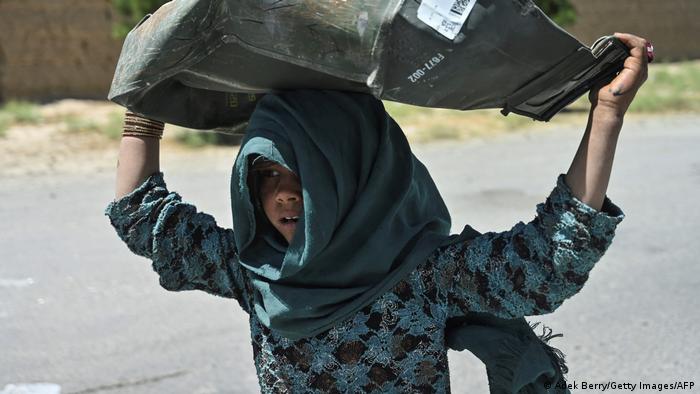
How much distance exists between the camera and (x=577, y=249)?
62.4 inches

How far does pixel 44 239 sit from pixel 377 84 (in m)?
5.14

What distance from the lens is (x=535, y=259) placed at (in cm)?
165

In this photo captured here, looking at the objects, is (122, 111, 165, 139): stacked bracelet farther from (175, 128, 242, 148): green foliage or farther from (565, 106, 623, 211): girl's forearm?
(175, 128, 242, 148): green foliage

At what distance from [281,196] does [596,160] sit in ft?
1.96

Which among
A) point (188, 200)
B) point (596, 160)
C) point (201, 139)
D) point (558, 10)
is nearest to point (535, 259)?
point (596, 160)

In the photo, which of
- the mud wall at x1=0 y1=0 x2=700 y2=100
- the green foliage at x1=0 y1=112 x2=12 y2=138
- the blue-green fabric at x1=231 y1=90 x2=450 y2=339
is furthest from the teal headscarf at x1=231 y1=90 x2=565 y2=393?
the mud wall at x1=0 y1=0 x2=700 y2=100

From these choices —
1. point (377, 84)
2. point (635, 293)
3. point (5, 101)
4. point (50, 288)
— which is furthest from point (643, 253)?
point (5, 101)

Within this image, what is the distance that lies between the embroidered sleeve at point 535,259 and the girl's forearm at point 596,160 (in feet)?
0.06

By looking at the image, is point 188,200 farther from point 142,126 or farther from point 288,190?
point 288,190

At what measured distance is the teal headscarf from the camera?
1.76 m

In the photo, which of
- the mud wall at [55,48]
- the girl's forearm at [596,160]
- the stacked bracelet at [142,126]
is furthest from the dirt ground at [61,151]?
the girl's forearm at [596,160]

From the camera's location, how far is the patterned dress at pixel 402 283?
1622mm

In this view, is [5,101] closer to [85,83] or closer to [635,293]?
[85,83]

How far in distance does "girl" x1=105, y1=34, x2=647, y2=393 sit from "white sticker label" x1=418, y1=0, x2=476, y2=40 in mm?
360
